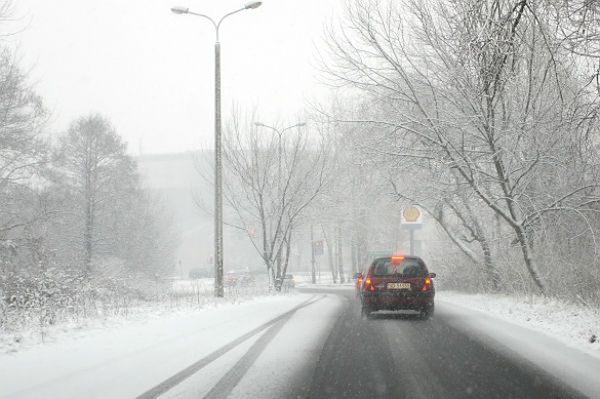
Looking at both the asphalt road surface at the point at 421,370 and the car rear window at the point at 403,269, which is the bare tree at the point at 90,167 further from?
the asphalt road surface at the point at 421,370

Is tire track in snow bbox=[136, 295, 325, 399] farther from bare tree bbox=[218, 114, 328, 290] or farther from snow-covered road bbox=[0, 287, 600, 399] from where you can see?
bare tree bbox=[218, 114, 328, 290]

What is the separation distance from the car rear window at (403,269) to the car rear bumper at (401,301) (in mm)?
517

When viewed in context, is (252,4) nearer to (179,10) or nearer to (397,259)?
(179,10)

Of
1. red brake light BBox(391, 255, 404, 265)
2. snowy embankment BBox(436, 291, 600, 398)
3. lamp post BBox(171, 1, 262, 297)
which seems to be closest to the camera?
snowy embankment BBox(436, 291, 600, 398)

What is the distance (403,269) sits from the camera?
15.6 meters

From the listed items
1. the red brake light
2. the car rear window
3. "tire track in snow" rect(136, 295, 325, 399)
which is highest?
the red brake light

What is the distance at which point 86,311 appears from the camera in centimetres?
1401

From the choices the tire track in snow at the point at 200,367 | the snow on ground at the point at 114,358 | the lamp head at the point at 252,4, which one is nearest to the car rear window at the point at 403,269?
the snow on ground at the point at 114,358

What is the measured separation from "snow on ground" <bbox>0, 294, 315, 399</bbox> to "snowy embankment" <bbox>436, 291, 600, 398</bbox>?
4.42 meters

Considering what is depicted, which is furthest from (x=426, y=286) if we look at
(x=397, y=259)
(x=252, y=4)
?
(x=252, y=4)

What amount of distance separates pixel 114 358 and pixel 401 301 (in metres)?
8.01

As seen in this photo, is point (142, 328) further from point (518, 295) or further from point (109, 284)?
point (518, 295)

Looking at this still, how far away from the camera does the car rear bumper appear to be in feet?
49.4

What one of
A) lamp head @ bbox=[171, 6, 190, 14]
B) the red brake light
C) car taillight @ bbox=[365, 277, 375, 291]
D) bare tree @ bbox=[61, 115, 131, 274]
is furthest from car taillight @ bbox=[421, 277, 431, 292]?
bare tree @ bbox=[61, 115, 131, 274]
